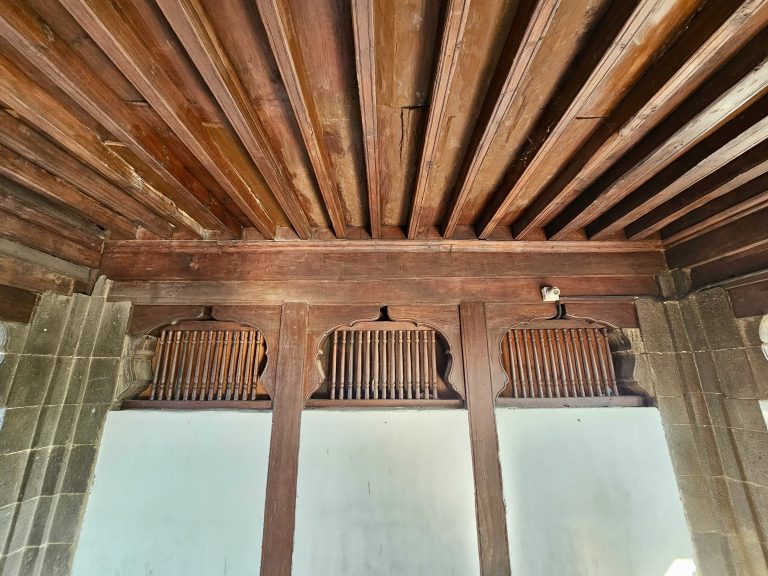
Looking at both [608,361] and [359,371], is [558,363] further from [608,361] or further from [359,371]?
[359,371]

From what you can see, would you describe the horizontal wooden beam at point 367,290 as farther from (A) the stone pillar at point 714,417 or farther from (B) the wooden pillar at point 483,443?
(A) the stone pillar at point 714,417

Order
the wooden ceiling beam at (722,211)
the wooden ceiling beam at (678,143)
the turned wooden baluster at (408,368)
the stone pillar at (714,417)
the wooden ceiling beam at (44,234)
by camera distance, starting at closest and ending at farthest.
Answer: the wooden ceiling beam at (678,143) < the wooden ceiling beam at (722,211) < the wooden ceiling beam at (44,234) < the stone pillar at (714,417) < the turned wooden baluster at (408,368)

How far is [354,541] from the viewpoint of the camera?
2.09m

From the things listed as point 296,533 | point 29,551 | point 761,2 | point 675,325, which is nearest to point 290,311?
point 296,533

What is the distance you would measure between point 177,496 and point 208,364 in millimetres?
845

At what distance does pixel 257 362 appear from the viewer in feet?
8.19

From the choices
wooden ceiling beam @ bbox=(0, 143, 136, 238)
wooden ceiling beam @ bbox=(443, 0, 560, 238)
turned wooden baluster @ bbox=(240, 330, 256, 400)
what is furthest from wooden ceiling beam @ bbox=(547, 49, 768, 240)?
wooden ceiling beam @ bbox=(0, 143, 136, 238)

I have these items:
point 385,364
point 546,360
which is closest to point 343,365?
point 385,364

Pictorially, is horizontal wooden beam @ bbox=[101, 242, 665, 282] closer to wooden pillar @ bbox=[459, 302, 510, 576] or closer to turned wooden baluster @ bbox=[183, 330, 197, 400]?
wooden pillar @ bbox=[459, 302, 510, 576]

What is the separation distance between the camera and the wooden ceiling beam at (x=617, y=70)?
104 centimetres

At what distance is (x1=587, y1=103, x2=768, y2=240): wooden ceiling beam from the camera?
4.59 ft

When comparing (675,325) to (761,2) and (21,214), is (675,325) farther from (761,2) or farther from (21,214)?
(21,214)

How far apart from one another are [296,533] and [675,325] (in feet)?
9.62

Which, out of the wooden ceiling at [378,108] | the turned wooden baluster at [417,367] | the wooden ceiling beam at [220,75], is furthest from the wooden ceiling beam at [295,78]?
the turned wooden baluster at [417,367]
